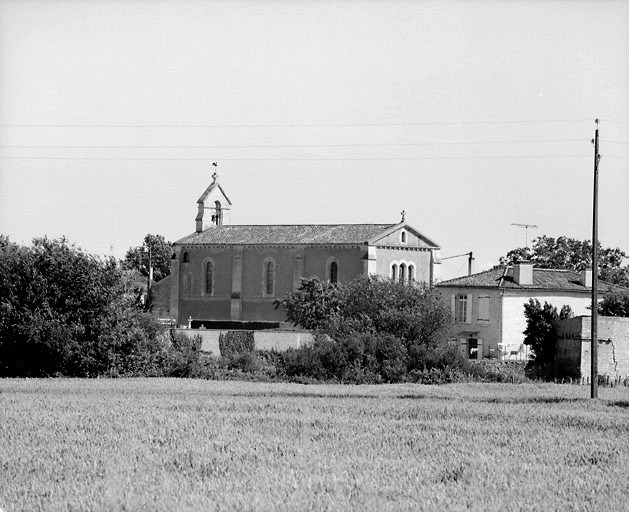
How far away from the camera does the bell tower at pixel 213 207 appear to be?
85250mm

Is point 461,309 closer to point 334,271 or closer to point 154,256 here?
point 334,271

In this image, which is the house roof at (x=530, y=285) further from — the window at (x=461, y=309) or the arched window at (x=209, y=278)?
the arched window at (x=209, y=278)

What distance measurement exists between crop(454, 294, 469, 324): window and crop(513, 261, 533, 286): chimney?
2.98m

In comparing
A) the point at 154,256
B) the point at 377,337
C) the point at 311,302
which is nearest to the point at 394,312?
the point at 377,337

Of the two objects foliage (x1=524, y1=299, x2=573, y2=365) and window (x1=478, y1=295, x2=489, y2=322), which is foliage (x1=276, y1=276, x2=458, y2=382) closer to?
foliage (x1=524, y1=299, x2=573, y2=365)

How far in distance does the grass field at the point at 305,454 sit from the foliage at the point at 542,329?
23402 mm

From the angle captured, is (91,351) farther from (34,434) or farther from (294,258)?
(294,258)

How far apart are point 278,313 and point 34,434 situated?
182 feet

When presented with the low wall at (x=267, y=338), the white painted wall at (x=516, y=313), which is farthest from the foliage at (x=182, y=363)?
the white painted wall at (x=516, y=313)

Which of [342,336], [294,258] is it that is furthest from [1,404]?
[294,258]

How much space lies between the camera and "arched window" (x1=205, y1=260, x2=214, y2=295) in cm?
7969

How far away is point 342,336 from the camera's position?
46.9 meters

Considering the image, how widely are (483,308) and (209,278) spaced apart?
23.2m

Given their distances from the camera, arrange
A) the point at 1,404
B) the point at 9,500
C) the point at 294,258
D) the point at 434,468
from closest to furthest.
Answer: the point at 9,500 → the point at 434,468 → the point at 1,404 → the point at 294,258
